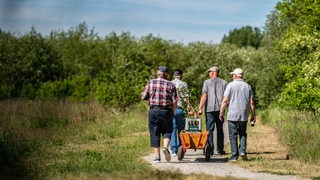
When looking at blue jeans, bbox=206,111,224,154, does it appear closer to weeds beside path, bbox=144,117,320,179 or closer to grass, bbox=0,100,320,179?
weeds beside path, bbox=144,117,320,179

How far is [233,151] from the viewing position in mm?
14289

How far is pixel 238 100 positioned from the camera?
14.5 meters

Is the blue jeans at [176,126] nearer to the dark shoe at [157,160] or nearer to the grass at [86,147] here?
the grass at [86,147]

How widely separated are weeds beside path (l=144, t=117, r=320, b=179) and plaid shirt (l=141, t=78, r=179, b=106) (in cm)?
129

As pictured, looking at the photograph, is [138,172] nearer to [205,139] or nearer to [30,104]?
[205,139]

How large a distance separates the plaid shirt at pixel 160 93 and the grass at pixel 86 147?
53.2 inches

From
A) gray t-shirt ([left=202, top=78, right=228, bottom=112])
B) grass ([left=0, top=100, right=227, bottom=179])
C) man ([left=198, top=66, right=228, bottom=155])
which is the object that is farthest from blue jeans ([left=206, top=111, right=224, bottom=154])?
grass ([left=0, top=100, right=227, bottom=179])

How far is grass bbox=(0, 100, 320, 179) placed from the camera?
11.4 metres

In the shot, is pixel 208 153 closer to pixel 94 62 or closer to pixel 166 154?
pixel 166 154

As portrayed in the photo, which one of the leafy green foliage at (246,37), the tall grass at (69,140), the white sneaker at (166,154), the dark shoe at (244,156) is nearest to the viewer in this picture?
the tall grass at (69,140)

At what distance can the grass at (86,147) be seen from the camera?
11398 mm

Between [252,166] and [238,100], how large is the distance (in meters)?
1.90

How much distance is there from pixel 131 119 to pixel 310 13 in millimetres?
11360

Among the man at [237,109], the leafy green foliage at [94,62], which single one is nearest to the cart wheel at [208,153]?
the man at [237,109]
